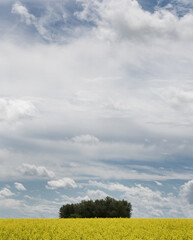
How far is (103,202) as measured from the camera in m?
76.9

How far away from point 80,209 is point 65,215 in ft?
18.7

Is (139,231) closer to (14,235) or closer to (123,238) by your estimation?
(123,238)

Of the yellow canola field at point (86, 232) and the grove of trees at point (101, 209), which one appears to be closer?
the yellow canola field at point (86, 232)

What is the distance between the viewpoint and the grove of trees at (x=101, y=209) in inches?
2931

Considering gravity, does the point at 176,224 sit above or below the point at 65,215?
below

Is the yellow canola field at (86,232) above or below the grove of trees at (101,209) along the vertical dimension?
below

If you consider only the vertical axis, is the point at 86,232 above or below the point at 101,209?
below

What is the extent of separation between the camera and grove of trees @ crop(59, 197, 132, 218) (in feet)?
244

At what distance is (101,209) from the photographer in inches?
2968

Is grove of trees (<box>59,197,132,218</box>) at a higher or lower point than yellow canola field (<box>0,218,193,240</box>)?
higher

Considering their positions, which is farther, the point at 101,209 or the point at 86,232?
the point at 101,209

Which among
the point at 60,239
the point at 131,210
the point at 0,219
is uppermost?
the point at 131,210

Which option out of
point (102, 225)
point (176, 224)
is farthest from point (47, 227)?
point (176, 224)

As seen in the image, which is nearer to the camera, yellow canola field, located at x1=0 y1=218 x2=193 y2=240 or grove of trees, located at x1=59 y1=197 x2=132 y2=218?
yellow canola field, located at x1=0 y1=218 x2=193 y2=240
